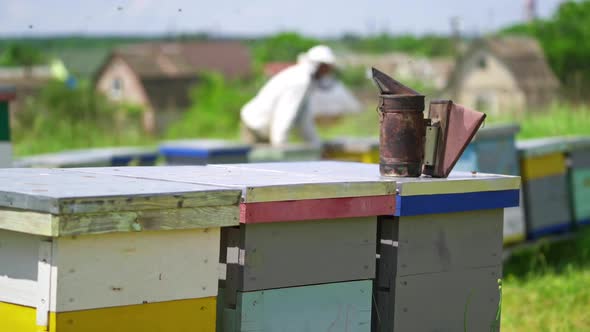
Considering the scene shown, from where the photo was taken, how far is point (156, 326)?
10.1ft

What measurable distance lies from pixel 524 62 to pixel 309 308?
37748 millimetres

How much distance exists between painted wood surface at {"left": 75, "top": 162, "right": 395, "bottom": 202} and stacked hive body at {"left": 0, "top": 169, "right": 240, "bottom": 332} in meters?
0.14

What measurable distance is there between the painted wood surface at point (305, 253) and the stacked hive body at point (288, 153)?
12.6 ft

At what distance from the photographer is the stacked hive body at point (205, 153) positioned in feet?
25.8

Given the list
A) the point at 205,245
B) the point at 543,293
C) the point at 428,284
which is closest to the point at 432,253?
the point at 428,284

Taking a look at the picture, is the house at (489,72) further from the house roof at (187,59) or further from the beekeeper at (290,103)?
the beekeeper at (290,103)

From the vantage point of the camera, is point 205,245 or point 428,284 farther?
point 428,284

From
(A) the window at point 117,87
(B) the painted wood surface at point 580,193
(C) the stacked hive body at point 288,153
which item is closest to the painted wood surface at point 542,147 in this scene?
(B) the painted wood surface at point 580,193

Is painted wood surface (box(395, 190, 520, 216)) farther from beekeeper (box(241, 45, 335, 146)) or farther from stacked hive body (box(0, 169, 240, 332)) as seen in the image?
beekeeper (box(241, 45, 335, 146))

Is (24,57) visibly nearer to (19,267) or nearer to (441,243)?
(441,243)

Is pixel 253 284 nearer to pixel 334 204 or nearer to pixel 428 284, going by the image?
pixel 334 204

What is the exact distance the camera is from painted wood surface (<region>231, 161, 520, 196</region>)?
3.64 meters

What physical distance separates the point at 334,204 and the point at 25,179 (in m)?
1.06

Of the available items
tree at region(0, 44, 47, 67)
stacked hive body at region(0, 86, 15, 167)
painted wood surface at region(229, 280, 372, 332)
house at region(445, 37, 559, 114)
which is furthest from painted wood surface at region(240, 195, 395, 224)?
tree at region(0, 44, 47, 67)
